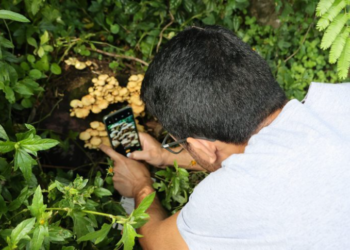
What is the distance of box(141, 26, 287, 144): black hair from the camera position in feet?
5.72

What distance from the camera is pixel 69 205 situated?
1.77m

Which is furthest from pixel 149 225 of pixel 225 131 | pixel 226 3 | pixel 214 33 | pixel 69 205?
pixel 226 3

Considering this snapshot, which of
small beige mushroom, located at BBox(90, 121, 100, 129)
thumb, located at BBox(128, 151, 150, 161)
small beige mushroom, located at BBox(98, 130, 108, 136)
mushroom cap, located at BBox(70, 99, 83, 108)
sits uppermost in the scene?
mushroom cap, located at BBox(70, 99, 83, 108)

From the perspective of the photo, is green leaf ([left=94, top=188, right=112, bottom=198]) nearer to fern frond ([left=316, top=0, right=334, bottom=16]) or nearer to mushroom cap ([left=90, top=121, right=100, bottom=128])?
mushroom cap ([left=90, top=121, right=100, bottom=128])

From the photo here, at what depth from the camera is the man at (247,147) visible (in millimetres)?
1504

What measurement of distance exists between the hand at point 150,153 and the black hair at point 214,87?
0.90 meters

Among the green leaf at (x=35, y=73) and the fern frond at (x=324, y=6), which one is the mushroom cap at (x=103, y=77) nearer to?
the green leaf at (x=35, y=73)

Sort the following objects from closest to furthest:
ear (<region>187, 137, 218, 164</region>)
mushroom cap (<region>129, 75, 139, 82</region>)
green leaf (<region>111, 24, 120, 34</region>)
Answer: ear (<region>187, 137, 218, 164</region>) < mushroom cap (<region>129, 75, 139, 82</region>) < green leaf (<region>111, 24, 120, 34</region>)

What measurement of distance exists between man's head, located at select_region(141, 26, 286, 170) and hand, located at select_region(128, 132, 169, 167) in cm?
90

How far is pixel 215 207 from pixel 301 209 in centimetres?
35

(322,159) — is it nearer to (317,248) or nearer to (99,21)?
(317,248)

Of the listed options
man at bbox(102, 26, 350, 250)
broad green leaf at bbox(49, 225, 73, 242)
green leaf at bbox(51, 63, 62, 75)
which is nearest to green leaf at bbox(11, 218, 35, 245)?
broad green leaf at bbox(49, 225, 73, 242)

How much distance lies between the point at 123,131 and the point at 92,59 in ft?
2.47

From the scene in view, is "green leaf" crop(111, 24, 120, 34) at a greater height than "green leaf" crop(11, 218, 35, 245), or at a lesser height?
greater
